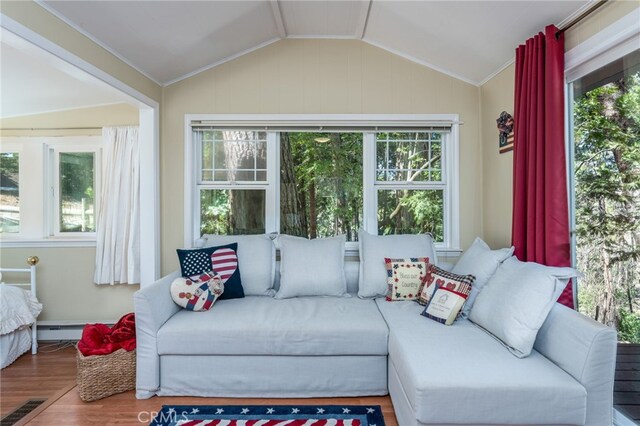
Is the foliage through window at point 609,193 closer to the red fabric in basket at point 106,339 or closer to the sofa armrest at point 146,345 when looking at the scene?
the sofa armrest at point 146,345

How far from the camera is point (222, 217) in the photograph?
10.5ft

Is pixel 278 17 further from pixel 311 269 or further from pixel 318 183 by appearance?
pixel 311 269

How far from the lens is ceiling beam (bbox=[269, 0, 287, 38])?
8.23 feet

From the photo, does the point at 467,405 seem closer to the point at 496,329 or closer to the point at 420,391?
the point at 420,391

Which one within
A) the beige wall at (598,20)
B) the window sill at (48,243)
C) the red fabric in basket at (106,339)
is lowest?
the red fabric in basket at (106,339)

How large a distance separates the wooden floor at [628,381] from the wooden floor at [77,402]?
1224 millimetres

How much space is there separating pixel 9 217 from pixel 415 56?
408 centimetres

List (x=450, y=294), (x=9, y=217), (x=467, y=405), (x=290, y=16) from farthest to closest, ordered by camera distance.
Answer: (x=9, y=217)
(x=290, y=16)
(x=450, y=294)
(x=467, y=405)

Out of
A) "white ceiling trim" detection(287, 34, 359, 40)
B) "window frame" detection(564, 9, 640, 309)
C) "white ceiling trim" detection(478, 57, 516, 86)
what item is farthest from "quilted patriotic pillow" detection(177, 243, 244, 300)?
"white ceiling trim" detection(478, 57, 516, 86)

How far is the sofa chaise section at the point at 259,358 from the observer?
2.11m

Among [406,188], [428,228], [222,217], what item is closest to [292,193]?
[222,217]

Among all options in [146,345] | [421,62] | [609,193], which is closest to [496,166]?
[609,193]

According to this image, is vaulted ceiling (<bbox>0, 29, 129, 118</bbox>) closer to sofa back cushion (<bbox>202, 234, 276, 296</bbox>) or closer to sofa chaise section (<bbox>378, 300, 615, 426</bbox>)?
sofa back cushion (<bbox>202, 234, 276, 296</bbox>)

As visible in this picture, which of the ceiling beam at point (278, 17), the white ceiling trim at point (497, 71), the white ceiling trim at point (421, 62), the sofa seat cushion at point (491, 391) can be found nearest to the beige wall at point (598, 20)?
the white ceiling trim at point (497, 71)
